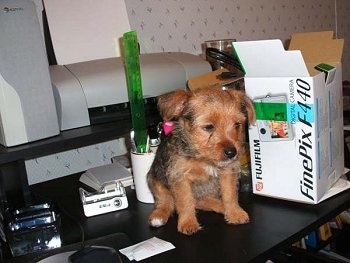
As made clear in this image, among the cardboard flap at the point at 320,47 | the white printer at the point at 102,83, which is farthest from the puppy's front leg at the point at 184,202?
the cardboard flap at the point at 320,47

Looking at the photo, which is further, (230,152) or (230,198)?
(230,198)

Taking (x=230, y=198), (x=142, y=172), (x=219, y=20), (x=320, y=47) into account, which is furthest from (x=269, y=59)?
(x=219, y=20)

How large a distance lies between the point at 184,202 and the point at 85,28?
25.7 inches

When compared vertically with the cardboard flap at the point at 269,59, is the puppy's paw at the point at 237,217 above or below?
below

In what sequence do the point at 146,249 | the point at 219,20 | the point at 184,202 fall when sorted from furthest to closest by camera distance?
the point at 219,20
the point at 184,202
the point at 146,249

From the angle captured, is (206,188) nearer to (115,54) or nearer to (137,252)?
(137,252)

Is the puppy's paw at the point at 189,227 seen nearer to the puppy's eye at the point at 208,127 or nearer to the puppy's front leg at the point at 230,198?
the puppy's front leg at the point at 230,198

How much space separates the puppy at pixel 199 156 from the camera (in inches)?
34.2

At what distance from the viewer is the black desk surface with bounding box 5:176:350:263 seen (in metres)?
0.79

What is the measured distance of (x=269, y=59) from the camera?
924 mm

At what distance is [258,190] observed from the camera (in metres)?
1.03

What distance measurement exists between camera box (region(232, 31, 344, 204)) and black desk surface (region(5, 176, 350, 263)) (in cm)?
4

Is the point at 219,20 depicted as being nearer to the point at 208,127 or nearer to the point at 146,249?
the point at 208,127

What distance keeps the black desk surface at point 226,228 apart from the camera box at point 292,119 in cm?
4
